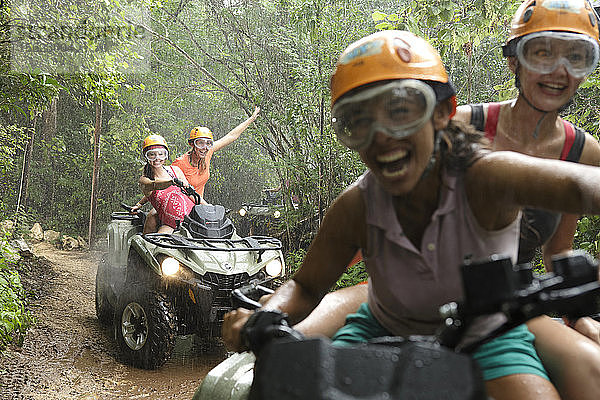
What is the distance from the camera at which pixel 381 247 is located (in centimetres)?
169

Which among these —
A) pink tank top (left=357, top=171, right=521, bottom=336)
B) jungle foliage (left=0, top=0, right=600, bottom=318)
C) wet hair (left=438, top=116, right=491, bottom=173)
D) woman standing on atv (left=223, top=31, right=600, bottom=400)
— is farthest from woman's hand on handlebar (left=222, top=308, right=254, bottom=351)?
jungle foliage (left=0, top=0, right=600, bottom=318)

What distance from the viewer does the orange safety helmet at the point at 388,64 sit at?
1510 mm

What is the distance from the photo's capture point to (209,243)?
567 centimetres

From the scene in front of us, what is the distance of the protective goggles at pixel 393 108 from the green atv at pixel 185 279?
3666 millimetres

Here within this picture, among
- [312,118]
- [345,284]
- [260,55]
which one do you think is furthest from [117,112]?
[345,284]

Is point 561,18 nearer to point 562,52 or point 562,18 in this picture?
point 562,18

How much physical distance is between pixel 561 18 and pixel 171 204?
4802 mm

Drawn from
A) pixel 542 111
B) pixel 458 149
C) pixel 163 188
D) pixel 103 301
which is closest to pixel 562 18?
pixel 542 111

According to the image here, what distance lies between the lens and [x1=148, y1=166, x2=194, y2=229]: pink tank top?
6359 millimetres

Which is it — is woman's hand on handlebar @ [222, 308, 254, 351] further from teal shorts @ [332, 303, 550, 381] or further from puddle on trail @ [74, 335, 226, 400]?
puddle on trail @ [74, 335, 226, 400]

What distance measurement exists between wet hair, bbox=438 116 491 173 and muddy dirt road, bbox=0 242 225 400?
13.6 feet

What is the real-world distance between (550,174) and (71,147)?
66.0 feet

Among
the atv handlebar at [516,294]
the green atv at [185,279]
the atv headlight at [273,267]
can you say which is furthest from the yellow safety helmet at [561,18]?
the atv headlight at [273,267]

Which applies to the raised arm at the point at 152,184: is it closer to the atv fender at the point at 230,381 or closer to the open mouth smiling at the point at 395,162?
the atv fender at the point at 230,381
